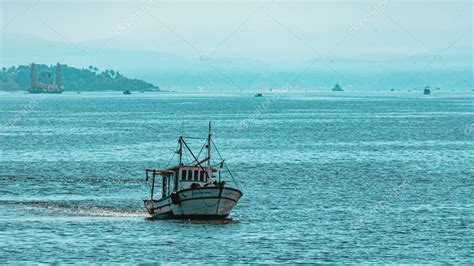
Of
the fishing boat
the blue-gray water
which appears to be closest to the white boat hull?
the fishing boat

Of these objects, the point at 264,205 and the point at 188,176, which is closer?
the point at 188,176

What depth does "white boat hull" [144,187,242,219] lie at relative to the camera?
66.0 m

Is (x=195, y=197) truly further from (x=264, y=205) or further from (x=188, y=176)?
(x=264, y=205)

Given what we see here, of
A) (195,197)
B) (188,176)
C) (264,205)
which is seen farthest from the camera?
(264,205)

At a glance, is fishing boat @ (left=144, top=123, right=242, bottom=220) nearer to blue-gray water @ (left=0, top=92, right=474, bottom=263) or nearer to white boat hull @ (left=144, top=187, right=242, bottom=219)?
white boat hull @ (left=144, top=187, right=242, bottom=219)

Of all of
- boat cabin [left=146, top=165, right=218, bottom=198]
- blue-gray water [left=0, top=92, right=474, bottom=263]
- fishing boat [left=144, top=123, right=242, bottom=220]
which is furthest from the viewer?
boat cabin [left=146, top=165, right=218, bottom=198]

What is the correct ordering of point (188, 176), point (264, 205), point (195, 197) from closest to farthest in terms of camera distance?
point (195, 197) < point (188, 176) < point (264, 205)

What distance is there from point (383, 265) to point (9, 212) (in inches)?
1160

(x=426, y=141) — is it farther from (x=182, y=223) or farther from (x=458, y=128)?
(x=182, y=223)

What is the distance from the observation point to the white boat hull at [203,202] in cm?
6600

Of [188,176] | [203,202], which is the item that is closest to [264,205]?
[188,176]

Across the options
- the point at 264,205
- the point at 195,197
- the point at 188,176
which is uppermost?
the point at 188,176

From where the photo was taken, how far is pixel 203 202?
6625 centimetres

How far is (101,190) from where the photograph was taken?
280 feet
